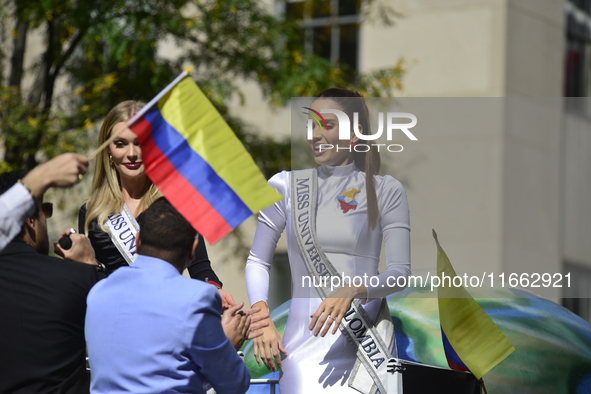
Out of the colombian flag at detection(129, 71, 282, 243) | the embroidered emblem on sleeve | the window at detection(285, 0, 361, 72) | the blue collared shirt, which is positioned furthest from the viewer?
the window at detection(285, 0, 361, 72)

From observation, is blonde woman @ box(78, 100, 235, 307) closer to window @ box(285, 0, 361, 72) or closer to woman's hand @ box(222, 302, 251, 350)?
woman's hand @ box(222, 302, 251, 350)

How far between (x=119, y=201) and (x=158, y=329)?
1.41 meters

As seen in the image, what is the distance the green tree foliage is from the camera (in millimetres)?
9445

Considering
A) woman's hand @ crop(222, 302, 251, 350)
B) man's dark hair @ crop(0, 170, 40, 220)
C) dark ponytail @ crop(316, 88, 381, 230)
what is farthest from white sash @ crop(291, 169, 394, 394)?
man's dark hair @ crop(0, 170, 40, 220)

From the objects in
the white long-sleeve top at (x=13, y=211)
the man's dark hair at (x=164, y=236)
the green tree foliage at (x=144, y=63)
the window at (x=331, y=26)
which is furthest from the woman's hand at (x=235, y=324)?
the window at (x=331, y=26)

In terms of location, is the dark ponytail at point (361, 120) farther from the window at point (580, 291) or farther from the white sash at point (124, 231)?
the window at point (580, 291)

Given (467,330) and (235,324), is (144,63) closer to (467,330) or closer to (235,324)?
(467,330)

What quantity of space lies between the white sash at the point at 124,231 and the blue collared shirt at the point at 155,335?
0.96 m

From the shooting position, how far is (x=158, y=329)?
10.2ft

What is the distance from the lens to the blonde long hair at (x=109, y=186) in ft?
14.3

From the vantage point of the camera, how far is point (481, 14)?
43.7 ft

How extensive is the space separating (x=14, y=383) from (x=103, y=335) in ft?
1.39

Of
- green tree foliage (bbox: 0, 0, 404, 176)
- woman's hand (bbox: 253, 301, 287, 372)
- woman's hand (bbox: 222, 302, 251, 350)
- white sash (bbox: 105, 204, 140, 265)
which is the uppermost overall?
green tree foliage (bbox: 0, 0, 404, 176)

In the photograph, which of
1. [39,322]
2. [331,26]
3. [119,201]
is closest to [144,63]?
[331,26]
